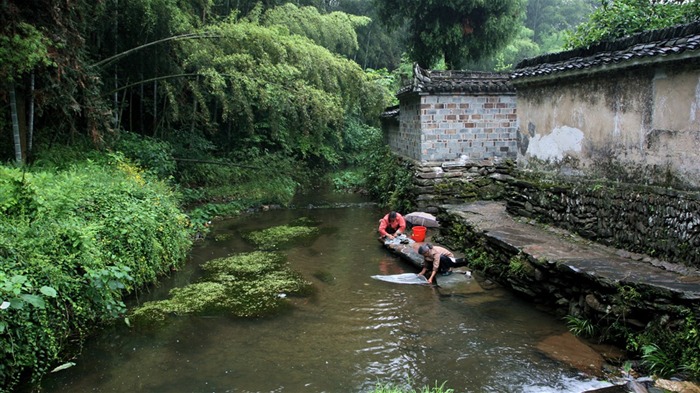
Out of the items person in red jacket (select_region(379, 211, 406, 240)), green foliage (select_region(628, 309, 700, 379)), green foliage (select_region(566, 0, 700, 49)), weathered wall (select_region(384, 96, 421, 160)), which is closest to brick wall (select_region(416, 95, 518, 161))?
weathered wall (select_region(384, 96, 421, 160))

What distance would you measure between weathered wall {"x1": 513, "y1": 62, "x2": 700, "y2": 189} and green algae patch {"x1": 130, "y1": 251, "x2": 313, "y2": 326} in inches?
196

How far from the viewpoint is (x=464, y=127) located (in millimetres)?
13414

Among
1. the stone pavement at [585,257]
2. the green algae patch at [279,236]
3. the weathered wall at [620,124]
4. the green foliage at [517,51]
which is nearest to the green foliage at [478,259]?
the stone pavement at [585,257]

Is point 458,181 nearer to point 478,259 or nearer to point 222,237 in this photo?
point 478,259

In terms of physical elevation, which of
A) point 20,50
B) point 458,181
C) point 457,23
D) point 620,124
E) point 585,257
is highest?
point 457,23

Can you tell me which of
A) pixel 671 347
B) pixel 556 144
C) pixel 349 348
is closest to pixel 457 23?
pixel 556 144

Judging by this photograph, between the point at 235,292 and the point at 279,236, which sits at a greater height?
the point at 279,236

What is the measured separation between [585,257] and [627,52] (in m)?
2.86

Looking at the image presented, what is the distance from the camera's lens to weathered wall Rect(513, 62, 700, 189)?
244 inches

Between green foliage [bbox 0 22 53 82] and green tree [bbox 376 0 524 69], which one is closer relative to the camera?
green foliage [bbox 0 22 53 82]

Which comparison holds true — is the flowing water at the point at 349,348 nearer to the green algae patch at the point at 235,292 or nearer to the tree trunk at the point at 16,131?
the green algae patch at the point at 235,292

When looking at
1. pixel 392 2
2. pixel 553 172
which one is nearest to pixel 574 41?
pixel 553 172

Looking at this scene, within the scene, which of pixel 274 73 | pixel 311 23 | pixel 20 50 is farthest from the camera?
pixel 311 23

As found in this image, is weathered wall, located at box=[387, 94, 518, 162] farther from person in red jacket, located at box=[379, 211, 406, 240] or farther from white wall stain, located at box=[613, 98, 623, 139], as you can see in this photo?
white wall stain, located at box=[613, 98, 623, 139]
